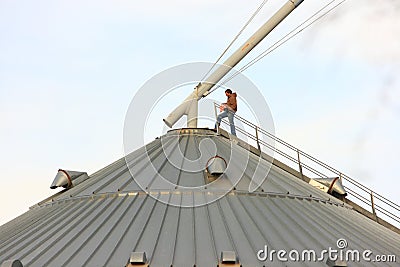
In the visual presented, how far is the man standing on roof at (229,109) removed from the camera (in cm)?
1772

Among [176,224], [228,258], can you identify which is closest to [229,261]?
[228,258]

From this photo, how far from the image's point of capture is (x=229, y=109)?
17875 mm

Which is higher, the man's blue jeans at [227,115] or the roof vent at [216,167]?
the man's blue jeans at [227,115]

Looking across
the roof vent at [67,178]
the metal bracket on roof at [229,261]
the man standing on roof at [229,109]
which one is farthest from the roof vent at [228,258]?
the man standing on roof at [229,109]

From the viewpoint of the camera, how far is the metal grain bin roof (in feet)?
31.7

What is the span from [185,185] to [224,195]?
1048 mm

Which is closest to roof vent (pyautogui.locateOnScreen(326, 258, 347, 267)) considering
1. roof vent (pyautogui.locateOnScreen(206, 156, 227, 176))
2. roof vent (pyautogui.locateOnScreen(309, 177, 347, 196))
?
roof vent (pyautogui.locateOnScreen(206, 156, 227, 176))

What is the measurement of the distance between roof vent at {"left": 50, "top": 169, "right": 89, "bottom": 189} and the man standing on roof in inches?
206

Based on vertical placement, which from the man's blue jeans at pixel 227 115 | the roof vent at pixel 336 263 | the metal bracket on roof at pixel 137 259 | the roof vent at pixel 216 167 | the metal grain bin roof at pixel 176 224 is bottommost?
the roof vent at pixel 336 263

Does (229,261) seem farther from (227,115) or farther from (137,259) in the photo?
(227,115)

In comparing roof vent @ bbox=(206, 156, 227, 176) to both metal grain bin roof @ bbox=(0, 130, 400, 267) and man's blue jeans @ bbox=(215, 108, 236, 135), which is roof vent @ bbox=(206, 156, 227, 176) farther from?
man's blue jeans @ bbox=(215, 108, 236, 135)

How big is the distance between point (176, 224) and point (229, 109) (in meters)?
7.96

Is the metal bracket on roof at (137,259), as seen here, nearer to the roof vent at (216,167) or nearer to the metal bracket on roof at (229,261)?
the metal bracket on roof at (229,261)

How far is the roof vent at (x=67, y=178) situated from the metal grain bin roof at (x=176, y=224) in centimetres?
43
